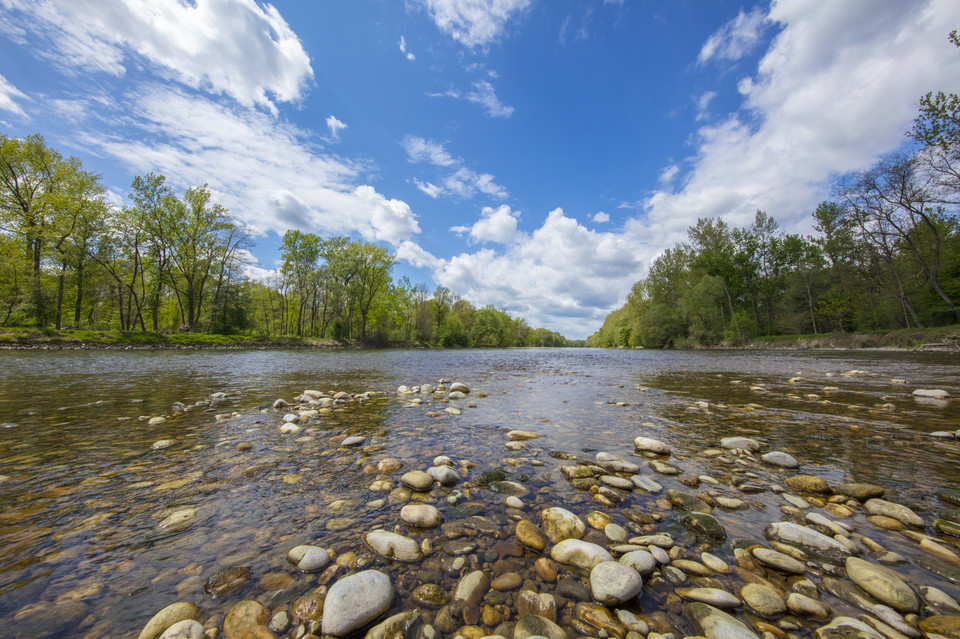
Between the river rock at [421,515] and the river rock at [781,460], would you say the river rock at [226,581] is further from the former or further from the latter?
the river rock at [781,460]

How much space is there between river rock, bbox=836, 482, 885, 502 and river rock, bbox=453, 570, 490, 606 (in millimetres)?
3519

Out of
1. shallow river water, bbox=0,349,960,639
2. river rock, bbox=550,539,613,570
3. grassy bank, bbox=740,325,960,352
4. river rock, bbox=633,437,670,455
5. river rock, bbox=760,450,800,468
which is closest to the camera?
shallow river water, bbox=0,349,960,639

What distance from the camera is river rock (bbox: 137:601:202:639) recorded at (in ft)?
4.90

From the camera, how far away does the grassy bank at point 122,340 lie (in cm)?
2178

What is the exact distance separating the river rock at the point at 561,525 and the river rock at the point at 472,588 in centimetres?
68

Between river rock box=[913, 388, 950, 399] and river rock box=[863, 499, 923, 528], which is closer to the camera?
river rock box=[863, 499, 923, 528]

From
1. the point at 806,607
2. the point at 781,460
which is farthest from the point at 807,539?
the point at 781,460

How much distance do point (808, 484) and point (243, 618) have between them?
466cm

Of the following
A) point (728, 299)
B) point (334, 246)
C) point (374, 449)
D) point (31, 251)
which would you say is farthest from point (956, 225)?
point (31, 251)

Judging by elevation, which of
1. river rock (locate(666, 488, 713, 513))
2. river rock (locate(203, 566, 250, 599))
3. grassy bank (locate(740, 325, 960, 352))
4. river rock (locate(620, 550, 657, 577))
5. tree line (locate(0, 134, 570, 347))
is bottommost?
river rock (locate(666, 488, 713, 513))

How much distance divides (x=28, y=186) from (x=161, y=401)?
130 feet

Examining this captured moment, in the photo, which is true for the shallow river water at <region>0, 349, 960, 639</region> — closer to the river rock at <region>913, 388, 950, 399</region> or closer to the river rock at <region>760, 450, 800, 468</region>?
the river rock at <region>760, 450, 800, 468</region>

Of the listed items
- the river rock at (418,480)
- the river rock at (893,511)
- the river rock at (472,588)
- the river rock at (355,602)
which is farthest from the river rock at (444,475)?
the river rock at (893,511)

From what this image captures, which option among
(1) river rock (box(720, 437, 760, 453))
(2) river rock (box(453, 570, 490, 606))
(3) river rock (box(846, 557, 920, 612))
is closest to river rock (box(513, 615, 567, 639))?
(2) river rock (box(453, 570, 490, 606))
